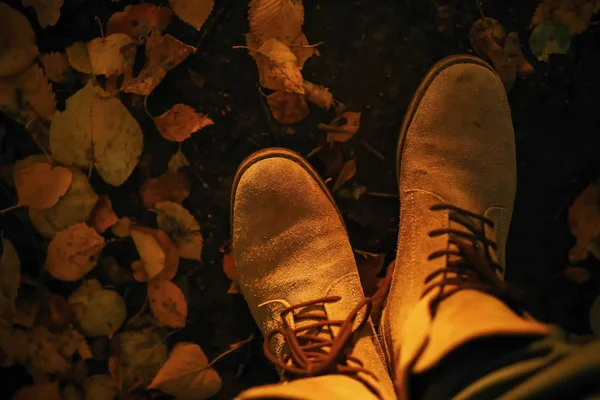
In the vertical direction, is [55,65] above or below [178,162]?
above

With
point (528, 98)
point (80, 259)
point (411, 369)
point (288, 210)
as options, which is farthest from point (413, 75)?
point (80, 259)

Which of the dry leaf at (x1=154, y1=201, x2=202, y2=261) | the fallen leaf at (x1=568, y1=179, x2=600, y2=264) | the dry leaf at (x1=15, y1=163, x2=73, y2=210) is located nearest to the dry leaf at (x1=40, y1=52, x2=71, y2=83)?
the dry leaf at (x1=15, y1=163, x2=73, y2=210)

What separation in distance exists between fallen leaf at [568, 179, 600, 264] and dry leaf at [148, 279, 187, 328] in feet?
2.00

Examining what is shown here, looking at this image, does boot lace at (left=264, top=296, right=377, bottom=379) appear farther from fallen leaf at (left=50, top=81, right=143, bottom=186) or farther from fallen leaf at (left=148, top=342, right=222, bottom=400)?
fallen leaf at (left=50, top=81, right=143, bottom=186)

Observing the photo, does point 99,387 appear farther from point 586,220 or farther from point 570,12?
point 570,12

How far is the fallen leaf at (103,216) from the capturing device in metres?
0.82

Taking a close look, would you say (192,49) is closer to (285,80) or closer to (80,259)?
(285,80)

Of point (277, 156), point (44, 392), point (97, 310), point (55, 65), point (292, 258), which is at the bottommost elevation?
point (44, 392)

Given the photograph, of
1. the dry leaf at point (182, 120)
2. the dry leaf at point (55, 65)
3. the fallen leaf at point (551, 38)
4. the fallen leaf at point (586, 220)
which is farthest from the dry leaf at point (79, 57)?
the fallen leaf at point (586, 220)

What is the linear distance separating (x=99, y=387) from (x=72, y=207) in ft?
0.98

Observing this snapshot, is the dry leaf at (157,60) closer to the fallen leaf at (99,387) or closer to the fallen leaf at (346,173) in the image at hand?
the fallen leaf at (346,173)

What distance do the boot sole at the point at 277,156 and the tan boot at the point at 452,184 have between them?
0.38 feet

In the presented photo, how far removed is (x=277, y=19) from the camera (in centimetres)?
76

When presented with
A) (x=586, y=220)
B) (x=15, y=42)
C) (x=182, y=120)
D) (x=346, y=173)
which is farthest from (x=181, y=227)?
(x=586, y=220)
